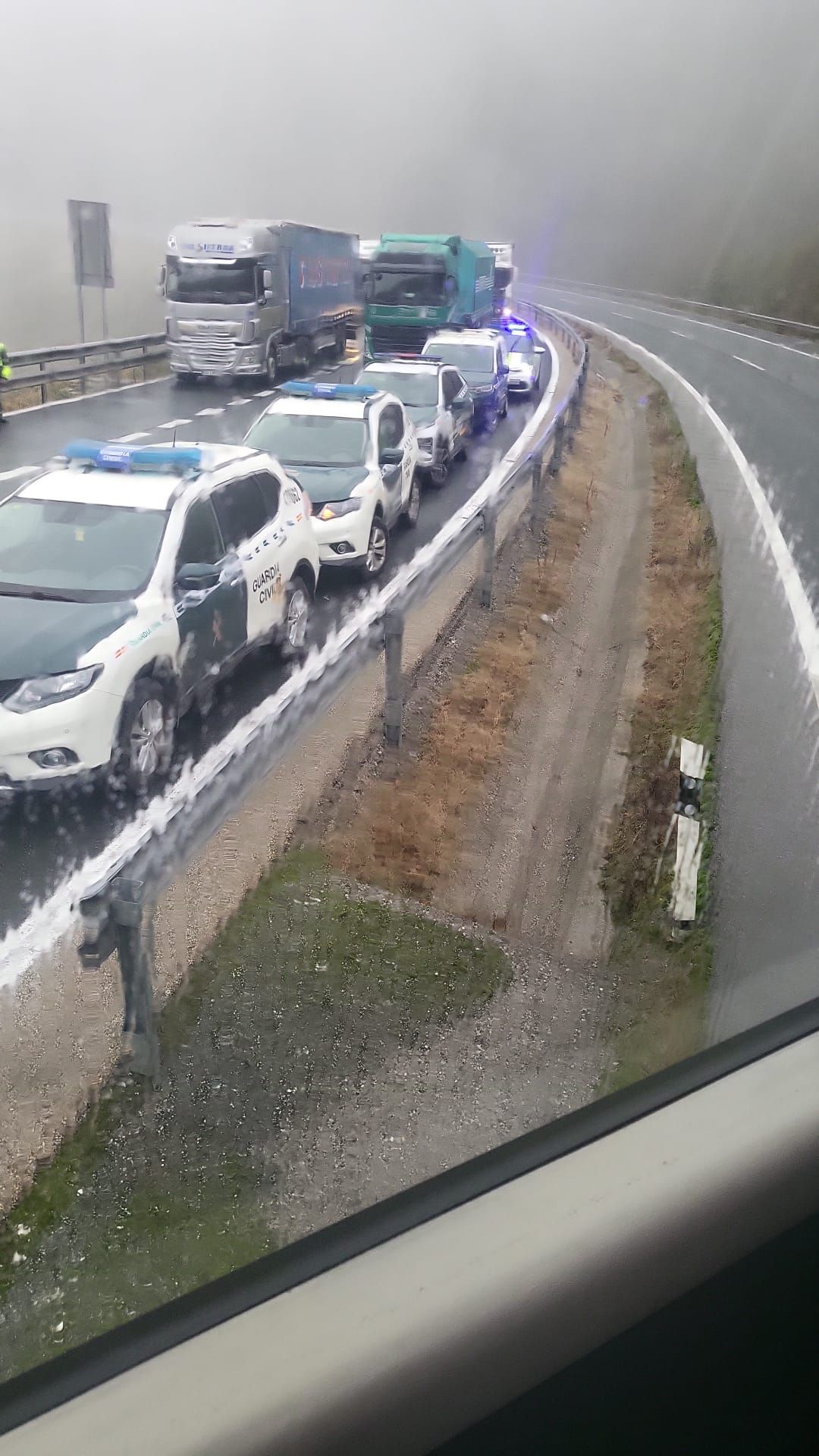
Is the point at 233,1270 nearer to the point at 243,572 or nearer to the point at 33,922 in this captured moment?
the point at 33,922

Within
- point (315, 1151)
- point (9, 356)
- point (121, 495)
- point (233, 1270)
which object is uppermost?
point (9, 356)

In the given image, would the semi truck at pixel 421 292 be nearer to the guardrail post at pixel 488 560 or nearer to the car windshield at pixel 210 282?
the car windshield at pixel 210 282

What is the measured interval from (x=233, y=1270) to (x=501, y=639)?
14.3 ft

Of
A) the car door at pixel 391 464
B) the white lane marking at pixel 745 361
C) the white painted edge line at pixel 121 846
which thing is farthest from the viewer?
the white lane marking at pixel 745 361

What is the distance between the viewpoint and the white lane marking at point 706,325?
A: 577cm

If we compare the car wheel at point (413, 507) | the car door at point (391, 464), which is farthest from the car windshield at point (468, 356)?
the car door at point (391, 464)

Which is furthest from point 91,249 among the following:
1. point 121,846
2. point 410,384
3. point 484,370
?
point 484,370

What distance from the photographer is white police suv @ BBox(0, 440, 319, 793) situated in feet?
11.0

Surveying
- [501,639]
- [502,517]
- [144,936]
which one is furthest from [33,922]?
[502,517]

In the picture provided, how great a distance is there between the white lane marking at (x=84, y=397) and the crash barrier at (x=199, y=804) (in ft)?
3.94

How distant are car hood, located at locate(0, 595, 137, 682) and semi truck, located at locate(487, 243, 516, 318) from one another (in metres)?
2.08

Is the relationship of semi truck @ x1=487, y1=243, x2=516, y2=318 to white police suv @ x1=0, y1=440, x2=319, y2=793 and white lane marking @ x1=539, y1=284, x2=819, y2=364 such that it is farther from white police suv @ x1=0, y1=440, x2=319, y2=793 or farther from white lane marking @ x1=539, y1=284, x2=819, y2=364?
white police suv @ x1=0, y1=440, x2=319, y2=793

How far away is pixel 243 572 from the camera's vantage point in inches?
179

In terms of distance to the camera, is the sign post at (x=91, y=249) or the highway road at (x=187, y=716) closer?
the sign post at (x=91, y=249)
